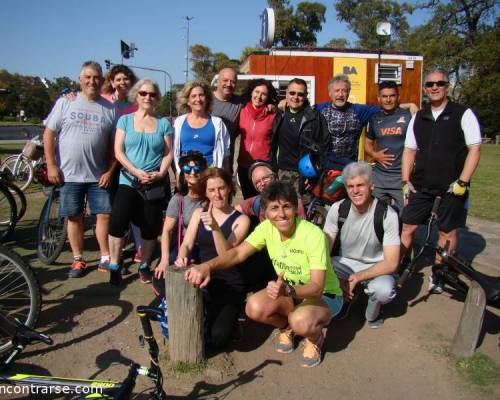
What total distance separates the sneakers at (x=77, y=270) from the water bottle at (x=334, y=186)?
8.61 feet

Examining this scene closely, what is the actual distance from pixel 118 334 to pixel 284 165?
241cm

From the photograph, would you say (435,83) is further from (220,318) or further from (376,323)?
(220,318)

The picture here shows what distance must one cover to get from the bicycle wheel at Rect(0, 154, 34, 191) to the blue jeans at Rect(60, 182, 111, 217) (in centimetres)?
689

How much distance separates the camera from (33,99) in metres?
61.7

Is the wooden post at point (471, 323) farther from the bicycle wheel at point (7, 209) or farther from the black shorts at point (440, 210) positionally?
the bicycle wheel at point (7, 209)

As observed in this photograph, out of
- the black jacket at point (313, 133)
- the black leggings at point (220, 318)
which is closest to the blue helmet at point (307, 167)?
the black jacket at point (313, 133)

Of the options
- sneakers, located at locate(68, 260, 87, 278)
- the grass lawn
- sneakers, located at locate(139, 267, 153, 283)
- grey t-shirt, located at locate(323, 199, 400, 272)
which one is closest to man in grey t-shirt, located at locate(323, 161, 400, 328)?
grey t-shirt, located at locate(323, 199, 400, 272)

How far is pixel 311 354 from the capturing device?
3.02 metres

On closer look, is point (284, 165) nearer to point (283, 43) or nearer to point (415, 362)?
point (415, 362)

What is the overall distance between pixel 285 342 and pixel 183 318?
0.82 meters

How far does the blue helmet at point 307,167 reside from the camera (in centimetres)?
444

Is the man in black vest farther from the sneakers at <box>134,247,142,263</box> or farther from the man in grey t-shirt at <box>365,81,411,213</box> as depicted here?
the sneakers at <box>134,247,142,263</box>

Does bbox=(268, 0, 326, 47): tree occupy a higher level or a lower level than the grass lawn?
higher

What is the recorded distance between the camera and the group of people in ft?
9.98
